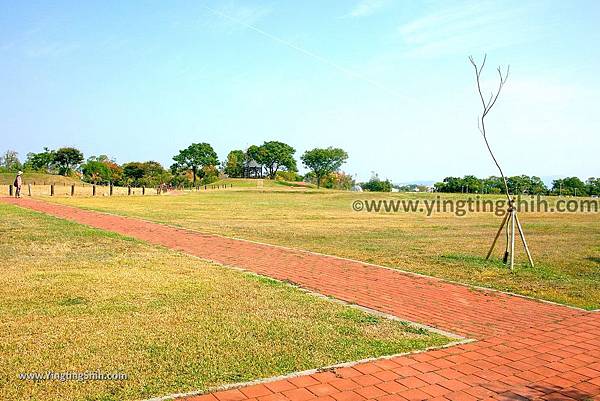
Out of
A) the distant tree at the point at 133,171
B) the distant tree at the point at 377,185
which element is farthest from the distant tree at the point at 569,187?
the distant tree at the point at 133,171

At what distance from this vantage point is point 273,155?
10500 cm

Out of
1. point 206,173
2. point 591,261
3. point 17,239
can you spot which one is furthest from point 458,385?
point 206,173

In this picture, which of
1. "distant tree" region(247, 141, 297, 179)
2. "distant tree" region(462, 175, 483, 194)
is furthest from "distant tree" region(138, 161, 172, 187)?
"distant tree" region(462, 175, 483, 194)

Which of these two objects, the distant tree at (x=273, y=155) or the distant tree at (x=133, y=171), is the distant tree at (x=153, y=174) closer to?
the distant tree at (x=133, y=171)

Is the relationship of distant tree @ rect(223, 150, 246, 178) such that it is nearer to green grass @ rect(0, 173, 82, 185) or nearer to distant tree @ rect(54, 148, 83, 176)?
distant tree @ rect(54, 148, 83, 176)

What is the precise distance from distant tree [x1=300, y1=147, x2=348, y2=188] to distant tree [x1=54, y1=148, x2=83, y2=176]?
44285mm

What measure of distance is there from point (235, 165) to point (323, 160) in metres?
25.6

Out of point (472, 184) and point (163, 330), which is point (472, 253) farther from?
point (472, 184)

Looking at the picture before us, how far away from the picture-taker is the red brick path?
345 cm

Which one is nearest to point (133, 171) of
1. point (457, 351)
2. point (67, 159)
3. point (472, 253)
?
point (67, 159)

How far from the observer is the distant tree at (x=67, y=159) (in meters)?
79.5

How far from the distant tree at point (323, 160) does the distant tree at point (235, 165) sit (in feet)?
64.2

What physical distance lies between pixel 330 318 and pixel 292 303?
0.74 metres

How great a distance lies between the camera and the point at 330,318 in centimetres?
524
